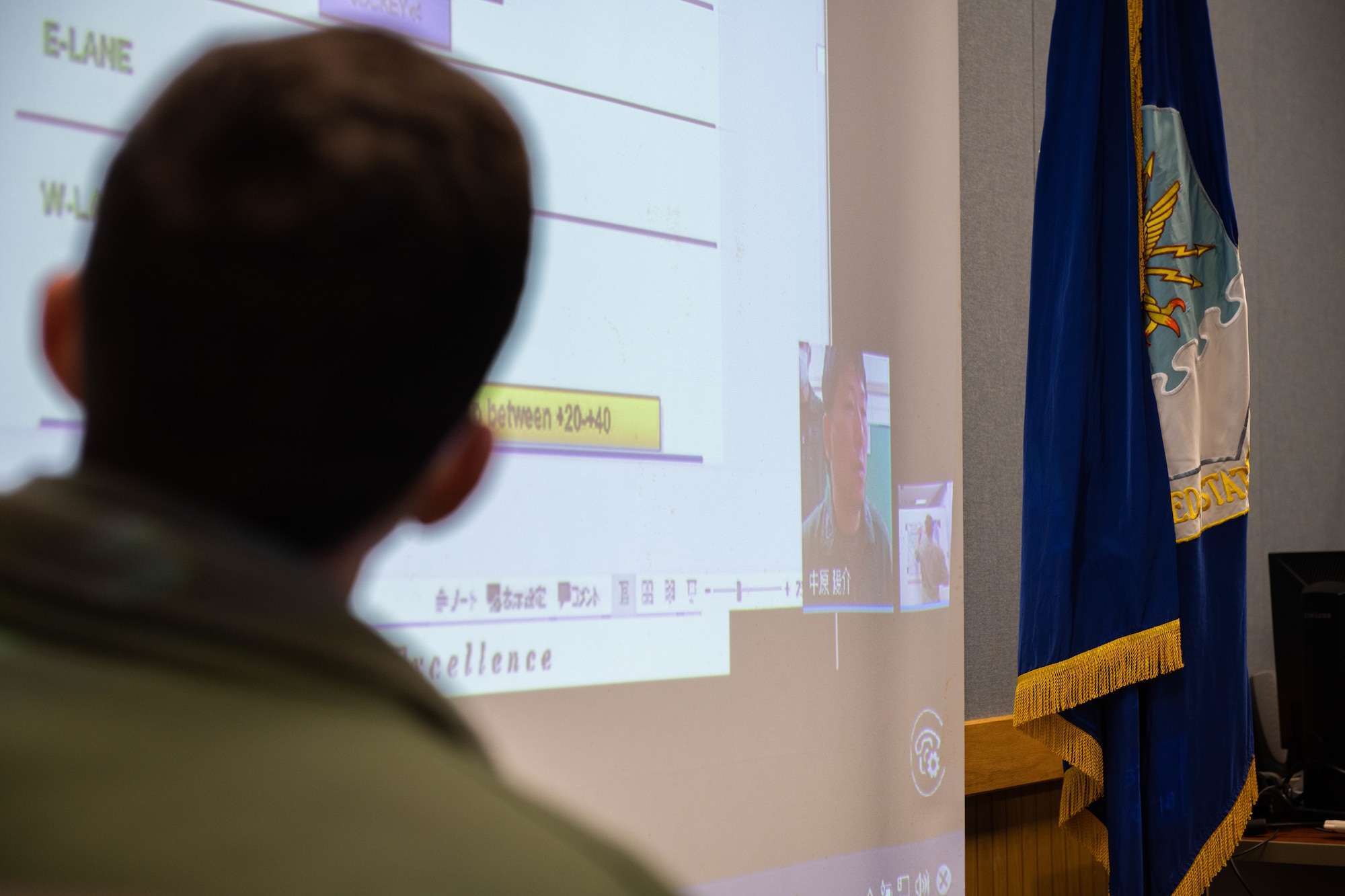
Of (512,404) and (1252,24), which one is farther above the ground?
(1252,24)

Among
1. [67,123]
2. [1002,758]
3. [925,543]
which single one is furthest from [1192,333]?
Result: [67,123]

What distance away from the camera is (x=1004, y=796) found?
2328 millimetres

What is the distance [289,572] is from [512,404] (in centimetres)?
106

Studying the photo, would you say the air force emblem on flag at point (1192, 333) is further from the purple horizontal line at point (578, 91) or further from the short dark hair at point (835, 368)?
the purple horizontal line at point (578, 91)

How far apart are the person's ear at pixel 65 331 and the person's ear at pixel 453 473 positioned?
12 cm

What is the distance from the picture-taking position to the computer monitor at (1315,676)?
218cm

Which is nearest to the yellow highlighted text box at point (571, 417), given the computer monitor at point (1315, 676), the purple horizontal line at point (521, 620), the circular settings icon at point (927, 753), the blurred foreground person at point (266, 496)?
the purple horizontal line at point (521, 620)

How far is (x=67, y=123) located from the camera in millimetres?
1080

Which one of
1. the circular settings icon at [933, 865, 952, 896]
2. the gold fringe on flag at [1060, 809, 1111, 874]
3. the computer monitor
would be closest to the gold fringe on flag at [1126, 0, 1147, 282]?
the computer monitor

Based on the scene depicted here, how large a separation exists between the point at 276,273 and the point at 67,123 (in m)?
0.91

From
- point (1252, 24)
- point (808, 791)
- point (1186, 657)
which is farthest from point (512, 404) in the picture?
point (1252, 24)

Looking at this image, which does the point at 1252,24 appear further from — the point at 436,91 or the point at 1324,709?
the point at 436,91

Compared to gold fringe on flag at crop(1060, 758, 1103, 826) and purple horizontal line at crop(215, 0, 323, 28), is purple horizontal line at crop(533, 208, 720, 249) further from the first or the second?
gold fringe on flag at crop(1060, 758, 1103, 826)

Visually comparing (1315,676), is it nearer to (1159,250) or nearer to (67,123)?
(1159,250)
